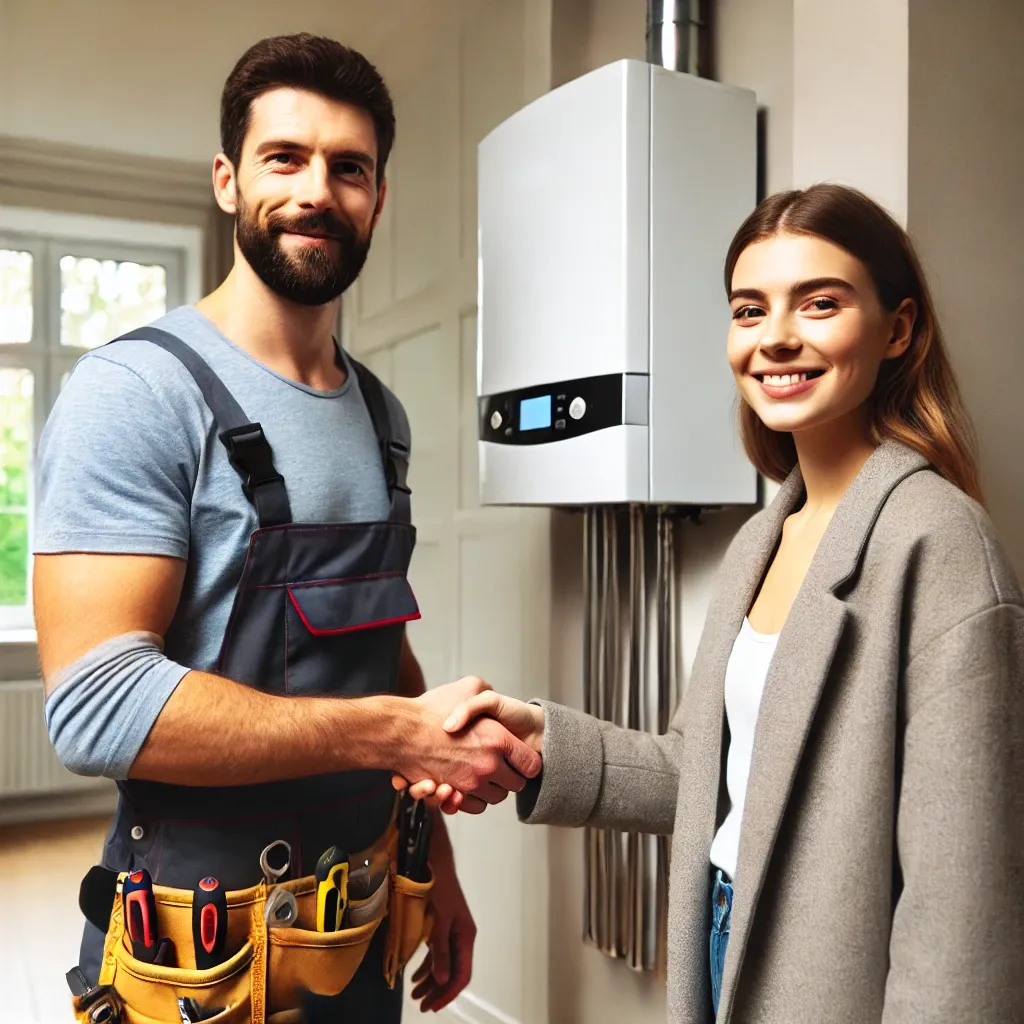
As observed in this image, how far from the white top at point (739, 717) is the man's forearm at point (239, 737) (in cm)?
47

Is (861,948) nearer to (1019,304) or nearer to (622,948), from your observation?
(1019,304)

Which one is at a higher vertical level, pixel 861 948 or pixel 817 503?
pixel 817 503

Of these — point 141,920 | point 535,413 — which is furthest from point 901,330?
point 141,920

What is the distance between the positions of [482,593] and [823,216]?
5.03ft

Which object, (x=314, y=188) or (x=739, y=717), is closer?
(x=739, y=717)

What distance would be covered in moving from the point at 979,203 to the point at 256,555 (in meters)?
1.08

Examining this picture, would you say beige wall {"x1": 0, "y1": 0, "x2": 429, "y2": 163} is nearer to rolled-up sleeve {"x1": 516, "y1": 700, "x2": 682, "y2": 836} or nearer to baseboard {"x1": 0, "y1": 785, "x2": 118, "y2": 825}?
baseboard {"x1": 0, "y1": 785, "x2": 118, "y2": 825}

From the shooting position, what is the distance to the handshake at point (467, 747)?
1371 millimetres

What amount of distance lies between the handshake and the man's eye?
1.97 feet

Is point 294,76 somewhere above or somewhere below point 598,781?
above

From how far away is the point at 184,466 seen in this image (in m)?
1.29

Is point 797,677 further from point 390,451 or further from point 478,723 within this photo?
point 390,451

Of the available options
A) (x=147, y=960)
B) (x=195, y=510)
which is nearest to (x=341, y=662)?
(x=195, y=510)

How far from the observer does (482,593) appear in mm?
2451
